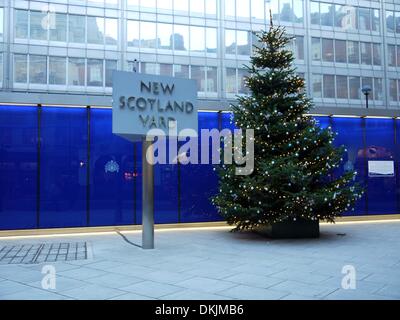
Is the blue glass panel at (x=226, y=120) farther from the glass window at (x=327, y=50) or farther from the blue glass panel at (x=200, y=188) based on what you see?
the glass window at (x=327, y=50)

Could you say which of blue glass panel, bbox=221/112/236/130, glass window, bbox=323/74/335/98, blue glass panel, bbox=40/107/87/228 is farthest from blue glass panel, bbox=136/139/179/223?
glass window, bbox=323/74/335/98

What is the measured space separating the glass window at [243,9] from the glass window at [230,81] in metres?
6.17

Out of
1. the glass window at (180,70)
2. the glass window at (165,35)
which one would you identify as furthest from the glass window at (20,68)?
the glass window at (180,70)

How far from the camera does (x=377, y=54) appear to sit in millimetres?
51719

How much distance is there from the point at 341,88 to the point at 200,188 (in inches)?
1547

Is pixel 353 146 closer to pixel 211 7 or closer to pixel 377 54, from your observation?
pixel 211 7

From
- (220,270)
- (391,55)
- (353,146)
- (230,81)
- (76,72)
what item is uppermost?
(391,55)

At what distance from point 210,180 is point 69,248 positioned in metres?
5.92

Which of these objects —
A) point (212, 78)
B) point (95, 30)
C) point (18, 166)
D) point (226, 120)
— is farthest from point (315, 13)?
point (18, 166)

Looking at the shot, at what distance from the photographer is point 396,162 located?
16.9m

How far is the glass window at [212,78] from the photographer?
4478 cm

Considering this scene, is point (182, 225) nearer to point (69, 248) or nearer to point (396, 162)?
point (69, 248)

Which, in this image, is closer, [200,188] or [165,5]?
[200,188]
